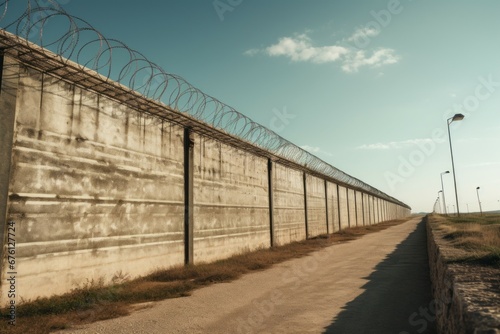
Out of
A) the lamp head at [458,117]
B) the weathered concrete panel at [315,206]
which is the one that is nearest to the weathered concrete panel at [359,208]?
the weathered concrete panel at [315,206]

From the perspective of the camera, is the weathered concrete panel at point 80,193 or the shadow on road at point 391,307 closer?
the shadow on road at point 391,307

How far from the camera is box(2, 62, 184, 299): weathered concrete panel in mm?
5891

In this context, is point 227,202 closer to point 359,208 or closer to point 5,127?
point 5,127

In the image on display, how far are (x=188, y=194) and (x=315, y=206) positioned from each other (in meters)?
14.1

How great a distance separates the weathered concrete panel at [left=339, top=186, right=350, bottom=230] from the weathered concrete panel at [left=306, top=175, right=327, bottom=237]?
567 cm

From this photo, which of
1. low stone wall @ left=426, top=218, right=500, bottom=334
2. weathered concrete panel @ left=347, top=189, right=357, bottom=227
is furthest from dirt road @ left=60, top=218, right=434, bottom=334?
weathered concrete panel @ left=347, top=189, right=357, bottom=227

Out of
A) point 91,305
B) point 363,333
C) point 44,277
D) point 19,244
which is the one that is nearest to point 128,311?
point 91,305

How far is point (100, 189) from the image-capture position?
7.21 metres

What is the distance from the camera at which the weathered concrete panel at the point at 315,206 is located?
2131 centimetres

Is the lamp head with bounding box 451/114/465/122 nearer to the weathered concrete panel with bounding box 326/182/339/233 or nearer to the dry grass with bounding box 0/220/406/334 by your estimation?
the weathered concrete panel with bounding box 326/182/339/233

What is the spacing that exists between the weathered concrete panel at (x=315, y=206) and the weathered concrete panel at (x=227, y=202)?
6621mm

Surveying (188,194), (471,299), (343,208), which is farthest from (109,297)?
(343,208)

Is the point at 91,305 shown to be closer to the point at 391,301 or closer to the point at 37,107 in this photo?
the point at 37,107

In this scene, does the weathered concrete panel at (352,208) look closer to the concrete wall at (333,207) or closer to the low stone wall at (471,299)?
the concrete wall at (333,207)
